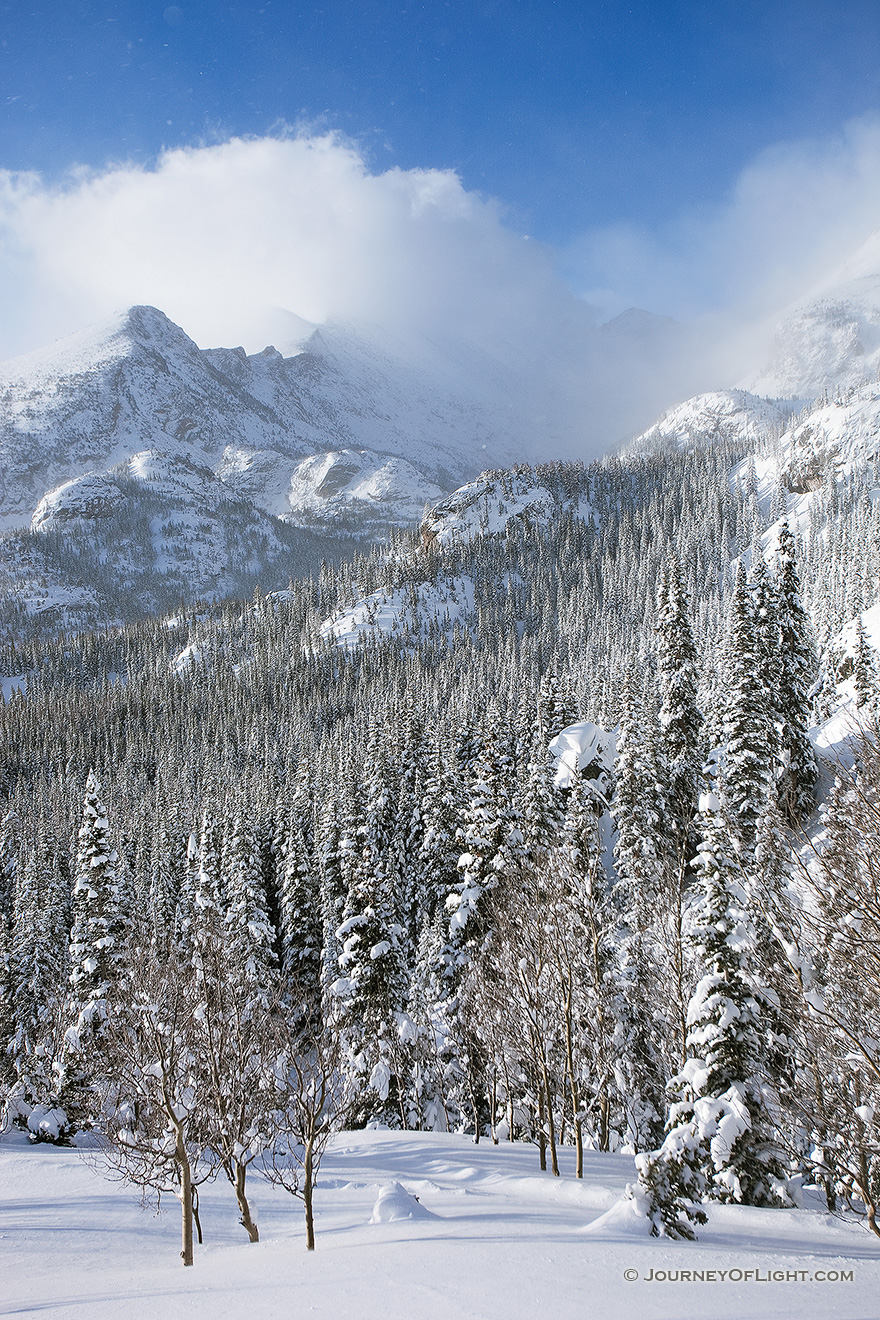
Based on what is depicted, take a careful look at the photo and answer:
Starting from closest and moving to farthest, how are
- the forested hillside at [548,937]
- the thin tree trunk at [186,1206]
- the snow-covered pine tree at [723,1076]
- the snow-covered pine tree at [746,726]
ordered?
1. the thin tree trunk at [186,1206]
2. the snow-covered pine tree at [723,1076]
3. the forested hillside at [548,937]
4. the snow-covered pine tree at [746,726]

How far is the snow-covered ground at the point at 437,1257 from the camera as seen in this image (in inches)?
323

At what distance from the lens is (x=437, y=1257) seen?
34.1 feet

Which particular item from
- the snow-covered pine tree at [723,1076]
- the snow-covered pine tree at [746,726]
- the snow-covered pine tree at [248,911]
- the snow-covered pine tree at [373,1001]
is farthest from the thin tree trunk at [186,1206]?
the snow-covered pine tree at [746,726]

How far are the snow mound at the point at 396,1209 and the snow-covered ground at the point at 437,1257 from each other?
4 cm

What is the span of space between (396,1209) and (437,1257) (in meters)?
4.02

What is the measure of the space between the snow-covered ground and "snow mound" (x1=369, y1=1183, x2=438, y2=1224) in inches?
1.5

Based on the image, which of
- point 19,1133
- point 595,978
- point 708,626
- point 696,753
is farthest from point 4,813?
point 708,626

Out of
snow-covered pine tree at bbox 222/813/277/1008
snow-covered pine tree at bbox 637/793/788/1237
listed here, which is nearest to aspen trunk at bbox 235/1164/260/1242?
snow-covered pine tree at bbox 637/793/788/1237

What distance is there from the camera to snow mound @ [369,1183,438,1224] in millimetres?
13531

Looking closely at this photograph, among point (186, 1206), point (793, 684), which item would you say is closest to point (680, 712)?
point (793, 684)

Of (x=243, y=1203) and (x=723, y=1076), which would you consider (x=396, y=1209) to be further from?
(x=723, y=1076)

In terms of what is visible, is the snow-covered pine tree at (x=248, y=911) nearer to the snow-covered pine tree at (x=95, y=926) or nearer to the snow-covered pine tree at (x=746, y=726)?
the snow-covered pine tree at (x=95, y=926)

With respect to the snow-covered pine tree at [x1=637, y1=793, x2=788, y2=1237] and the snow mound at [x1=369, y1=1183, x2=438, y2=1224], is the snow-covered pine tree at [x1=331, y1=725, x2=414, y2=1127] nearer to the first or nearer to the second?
the snow mound at [x1=369, y1=1183, x2=438, y2=1224]

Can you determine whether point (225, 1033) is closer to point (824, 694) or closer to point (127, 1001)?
point (127, 1001)
